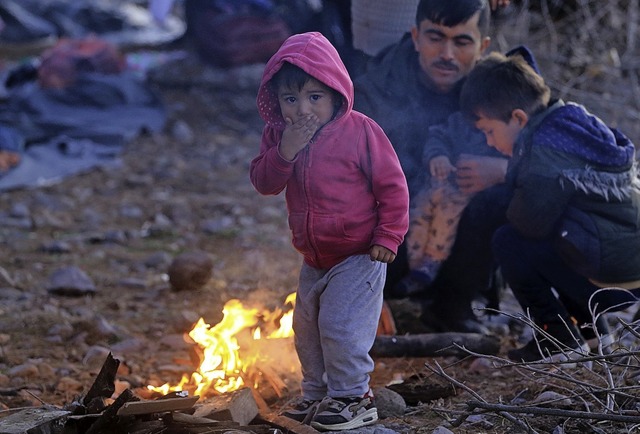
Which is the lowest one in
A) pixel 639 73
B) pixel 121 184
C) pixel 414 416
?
pixel 121 184


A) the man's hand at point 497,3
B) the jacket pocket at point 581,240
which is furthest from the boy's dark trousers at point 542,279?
the man's hand at point 497,3

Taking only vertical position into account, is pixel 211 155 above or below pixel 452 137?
below

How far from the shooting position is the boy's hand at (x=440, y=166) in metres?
4.52

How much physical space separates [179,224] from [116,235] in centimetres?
57

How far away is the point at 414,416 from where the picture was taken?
3.63m

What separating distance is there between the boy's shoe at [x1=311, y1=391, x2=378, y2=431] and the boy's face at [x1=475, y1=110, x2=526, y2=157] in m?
1.42

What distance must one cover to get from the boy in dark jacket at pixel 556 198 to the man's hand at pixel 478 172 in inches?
7.4

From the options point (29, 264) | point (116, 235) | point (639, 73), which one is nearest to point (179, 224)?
point (116, 235)

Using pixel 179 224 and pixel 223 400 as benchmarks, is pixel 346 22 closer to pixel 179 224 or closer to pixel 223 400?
pixel 179 224

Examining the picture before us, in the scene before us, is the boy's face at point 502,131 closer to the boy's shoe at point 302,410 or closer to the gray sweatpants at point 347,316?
the gray sweatpants at point 347,316

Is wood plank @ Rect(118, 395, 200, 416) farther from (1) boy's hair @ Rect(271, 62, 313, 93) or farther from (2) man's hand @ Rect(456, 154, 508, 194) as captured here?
(2) man's hand @ Rect(456, 154, 508, 194)

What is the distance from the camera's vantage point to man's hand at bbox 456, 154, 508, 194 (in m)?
4.50

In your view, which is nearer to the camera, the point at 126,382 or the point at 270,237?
the point at 126,382

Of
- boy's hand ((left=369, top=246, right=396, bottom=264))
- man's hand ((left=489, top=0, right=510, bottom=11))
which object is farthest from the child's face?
man's hand ((left=489, top=0, right=510, bottom=11))
